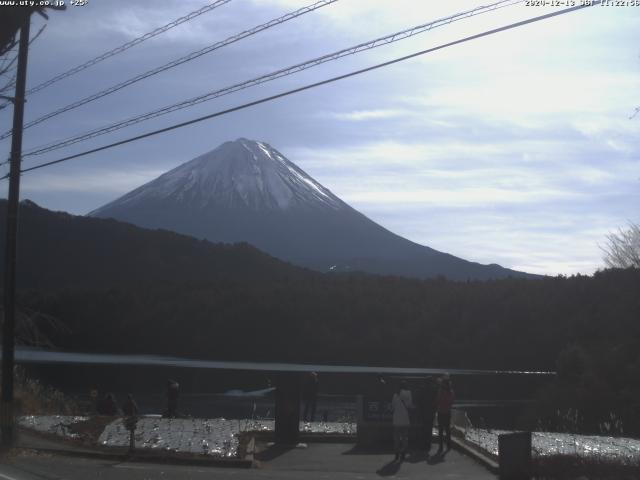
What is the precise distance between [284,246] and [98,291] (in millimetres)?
82837

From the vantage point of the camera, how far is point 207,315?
100500mm

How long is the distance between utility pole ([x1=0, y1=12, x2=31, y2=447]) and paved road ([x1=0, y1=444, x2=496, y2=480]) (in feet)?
7.83

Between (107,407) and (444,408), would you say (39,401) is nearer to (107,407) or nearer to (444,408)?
(107,407)

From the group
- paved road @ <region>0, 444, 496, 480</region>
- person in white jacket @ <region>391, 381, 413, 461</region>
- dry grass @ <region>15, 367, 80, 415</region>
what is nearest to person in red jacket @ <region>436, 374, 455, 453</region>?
paved road @ <region>0, 444, 496, 480</region>

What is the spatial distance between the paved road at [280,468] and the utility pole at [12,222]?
2.39 metres

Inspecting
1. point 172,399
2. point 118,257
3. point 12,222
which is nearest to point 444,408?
point 12,222

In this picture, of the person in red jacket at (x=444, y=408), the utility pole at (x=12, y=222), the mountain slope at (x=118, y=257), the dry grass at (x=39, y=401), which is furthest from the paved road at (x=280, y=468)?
the mountain slope at (x=118, y=257)

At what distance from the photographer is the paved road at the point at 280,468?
14.0m

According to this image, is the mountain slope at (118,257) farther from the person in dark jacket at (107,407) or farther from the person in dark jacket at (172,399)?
the person in dark jacket at (172,399)

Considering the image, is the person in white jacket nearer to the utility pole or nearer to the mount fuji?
the utility pole

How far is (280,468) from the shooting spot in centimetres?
1536

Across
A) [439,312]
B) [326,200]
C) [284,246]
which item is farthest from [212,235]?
[439,312]

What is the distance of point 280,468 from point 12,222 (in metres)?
7.64

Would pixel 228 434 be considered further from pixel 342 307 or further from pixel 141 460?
pixel 342 307
